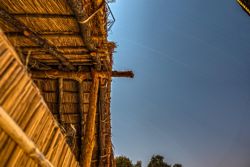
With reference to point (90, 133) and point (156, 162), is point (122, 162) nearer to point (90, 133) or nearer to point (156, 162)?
point (156, 162)

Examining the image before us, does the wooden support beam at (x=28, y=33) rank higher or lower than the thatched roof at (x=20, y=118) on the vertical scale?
higher

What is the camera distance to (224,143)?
140 m

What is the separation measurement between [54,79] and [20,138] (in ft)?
15.9

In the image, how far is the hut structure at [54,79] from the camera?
113 centimetres

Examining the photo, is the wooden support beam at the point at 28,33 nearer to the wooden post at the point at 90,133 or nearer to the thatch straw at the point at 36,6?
the thatch straw at the point at 36,6

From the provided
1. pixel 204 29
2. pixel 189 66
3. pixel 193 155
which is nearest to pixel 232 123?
pixel 193 155

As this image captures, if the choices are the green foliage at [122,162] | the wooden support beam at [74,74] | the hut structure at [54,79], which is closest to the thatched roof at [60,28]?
the hut structure at [54,79]

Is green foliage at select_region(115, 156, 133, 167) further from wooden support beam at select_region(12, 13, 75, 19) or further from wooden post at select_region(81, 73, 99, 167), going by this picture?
wooden support beam at select_region(12, 13, 75, 19)

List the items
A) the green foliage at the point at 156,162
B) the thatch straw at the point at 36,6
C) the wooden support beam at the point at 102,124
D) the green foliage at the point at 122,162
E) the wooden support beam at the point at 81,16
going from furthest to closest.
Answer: the green foliage at the point at 156,162 → the green foliage at the point at 122,162 → the wooden support beam at the point at 102,124 → the thatch straw at the point at 36,6 → the wooden support beam at the point at 81,16

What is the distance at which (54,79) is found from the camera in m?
5.84

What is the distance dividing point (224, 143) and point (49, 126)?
491 feet

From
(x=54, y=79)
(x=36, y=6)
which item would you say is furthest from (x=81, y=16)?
(x=54, y=79)

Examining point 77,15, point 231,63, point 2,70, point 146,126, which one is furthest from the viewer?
point 146,126

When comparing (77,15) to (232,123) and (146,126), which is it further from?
(146,126)
